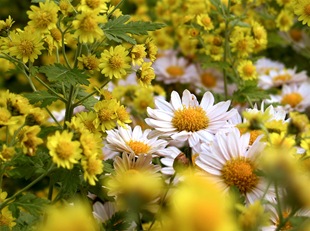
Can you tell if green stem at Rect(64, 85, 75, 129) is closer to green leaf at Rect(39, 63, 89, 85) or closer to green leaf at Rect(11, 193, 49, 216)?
green leaf at Rect(39, 63, 89, 85)

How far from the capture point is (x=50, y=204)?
0.91m

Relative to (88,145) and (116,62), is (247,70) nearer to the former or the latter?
(116,62)

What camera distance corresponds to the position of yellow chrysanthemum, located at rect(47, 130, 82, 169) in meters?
0.79

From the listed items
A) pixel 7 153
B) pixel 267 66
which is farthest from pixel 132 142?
pixel 267 66

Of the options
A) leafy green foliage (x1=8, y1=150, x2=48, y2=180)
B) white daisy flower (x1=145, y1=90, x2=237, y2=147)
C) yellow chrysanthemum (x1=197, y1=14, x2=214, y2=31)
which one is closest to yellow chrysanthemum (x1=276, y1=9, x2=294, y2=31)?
yellow chrysanthemum (x1=197, y1=14, x2=214, y2=31)

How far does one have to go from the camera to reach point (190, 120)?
101 centimetres

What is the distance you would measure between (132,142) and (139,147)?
0.02 meters

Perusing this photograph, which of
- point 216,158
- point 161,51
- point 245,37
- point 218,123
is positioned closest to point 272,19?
point 245,37

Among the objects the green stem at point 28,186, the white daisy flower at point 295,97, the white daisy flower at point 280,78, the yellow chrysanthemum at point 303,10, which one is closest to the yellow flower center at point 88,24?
the green stem at point 28,186

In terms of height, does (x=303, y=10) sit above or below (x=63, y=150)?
above

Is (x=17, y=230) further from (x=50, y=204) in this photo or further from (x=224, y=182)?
(x=224, y=182)

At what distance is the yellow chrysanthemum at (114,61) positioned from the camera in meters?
0.99

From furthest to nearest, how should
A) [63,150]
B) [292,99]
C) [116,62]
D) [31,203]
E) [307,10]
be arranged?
[292,99] < [307,10] < [116,62] < [31,203] < [63,150]

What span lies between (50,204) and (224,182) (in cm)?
25
